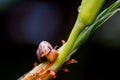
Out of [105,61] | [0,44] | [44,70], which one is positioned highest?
[0,44]

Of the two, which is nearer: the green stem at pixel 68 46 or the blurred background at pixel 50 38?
the green stem at pixel 68 46

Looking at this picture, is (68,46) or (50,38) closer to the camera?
(68,46)

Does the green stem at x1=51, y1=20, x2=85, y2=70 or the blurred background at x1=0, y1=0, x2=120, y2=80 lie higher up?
the blurred background at x1=0, y1=0, x2=120, y2=80

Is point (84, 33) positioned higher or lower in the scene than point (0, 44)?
lower

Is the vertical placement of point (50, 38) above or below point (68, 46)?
above

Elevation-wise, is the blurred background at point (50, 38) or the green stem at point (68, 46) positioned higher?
the blurred background at point (50, 38)

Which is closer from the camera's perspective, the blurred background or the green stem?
the green stem

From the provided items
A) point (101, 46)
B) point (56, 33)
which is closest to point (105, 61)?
point (101, 46)

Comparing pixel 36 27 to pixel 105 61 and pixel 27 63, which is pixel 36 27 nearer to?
pixel 27 63
